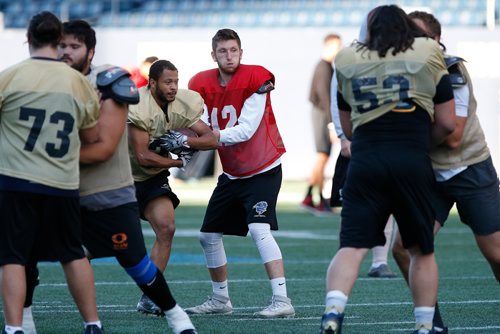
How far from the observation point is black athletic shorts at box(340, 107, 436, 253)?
5.16m

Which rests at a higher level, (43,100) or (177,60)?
(43,100)

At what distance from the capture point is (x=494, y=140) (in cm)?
2150

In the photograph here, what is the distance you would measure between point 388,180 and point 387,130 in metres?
0.22

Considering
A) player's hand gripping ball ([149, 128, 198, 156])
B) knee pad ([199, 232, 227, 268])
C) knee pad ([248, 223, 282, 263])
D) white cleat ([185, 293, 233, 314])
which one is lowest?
white cleat ([185, 293, 233, 314])

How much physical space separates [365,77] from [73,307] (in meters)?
2.64

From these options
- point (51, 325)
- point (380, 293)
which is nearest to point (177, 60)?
point (380, 293)

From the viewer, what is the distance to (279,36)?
21922 mm

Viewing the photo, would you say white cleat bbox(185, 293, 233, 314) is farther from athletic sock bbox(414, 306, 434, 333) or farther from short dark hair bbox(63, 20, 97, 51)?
short dark hair bbox(63, 20, 97, 51)

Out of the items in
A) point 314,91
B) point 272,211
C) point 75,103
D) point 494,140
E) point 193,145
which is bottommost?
point 494,140

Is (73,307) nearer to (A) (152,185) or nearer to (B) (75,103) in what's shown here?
(A) (152,185)

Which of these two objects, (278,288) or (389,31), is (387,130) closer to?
(389,31)

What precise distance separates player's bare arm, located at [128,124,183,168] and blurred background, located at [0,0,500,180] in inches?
558

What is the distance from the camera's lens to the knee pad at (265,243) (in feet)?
22.1

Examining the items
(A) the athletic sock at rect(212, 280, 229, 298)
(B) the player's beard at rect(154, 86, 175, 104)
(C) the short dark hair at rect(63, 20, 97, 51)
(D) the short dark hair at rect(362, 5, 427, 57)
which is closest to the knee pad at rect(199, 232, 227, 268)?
(A) the athletic sock at rect(212, 280, 229, 298)
